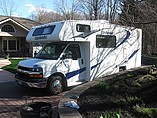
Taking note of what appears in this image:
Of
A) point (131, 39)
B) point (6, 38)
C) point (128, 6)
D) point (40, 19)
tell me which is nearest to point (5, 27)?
point (6, 38)

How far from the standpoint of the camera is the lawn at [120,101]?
13.9ft

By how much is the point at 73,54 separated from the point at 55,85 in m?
1.57

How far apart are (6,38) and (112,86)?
78.5 ft

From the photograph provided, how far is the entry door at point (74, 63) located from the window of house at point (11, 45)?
20632 millimetres

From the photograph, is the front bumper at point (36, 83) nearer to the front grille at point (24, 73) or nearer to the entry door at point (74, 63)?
the front grille at point (24, 73)

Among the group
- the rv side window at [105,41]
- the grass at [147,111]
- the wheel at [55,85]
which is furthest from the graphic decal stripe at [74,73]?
the grass at [147,111]

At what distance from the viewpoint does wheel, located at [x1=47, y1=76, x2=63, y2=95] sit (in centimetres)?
821

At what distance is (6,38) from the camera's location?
2788cm

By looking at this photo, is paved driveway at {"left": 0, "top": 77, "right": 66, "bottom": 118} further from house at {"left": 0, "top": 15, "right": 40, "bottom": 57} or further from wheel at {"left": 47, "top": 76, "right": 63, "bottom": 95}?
house at {"left": 0, "top": 15, "right": 40, "bottom": 57}

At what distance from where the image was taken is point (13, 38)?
93.5 feet

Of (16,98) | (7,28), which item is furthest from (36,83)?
(7,28)

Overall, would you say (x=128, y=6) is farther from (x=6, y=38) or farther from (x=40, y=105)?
(x=6, y=38)

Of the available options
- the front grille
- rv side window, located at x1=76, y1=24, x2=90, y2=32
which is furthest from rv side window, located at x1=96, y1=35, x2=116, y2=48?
the front grille

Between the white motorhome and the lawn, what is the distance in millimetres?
2340
